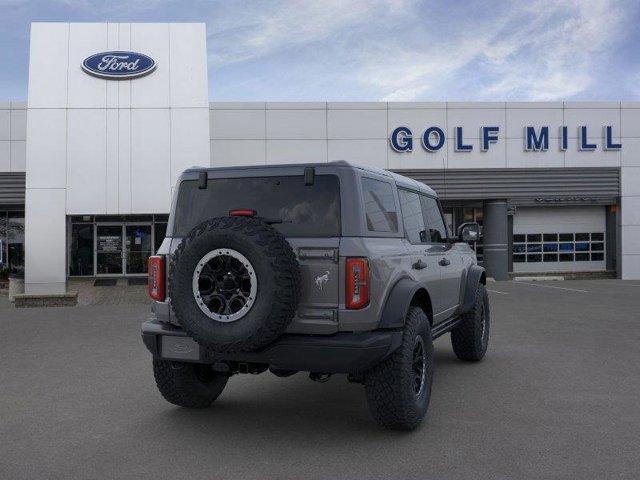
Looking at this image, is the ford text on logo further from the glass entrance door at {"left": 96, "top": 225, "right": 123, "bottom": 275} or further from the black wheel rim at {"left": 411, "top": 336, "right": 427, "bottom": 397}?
the black wheel rim at {"left": 411, "top": 336, "right": 427, "bottom": 397}

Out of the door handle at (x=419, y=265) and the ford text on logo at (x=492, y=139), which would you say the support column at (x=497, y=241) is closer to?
the ford text on logo at (x=492, y=139)

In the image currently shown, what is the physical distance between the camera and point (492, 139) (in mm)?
24906

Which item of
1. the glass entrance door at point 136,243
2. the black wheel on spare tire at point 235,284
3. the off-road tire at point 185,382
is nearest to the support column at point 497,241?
the glass entrance door at point 136,243

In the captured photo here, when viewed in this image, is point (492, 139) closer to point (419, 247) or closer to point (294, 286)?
point (419, 247)

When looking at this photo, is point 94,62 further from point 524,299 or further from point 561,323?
point 561,323

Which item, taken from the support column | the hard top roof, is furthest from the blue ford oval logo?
the hard top roof

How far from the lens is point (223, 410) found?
17.8 feet

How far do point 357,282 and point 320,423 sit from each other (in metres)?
1.42

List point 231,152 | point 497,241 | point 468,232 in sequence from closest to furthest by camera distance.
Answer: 1. point 468,232
2. point 231,152
3. point 497,241

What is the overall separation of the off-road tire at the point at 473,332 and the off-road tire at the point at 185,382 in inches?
117

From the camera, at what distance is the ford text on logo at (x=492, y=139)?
24.5 m

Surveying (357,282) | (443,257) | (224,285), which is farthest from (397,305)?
(443,257)

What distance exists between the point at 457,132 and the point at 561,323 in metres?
14.8

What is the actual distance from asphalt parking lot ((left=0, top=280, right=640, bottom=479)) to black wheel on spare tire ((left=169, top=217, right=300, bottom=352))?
844mm
